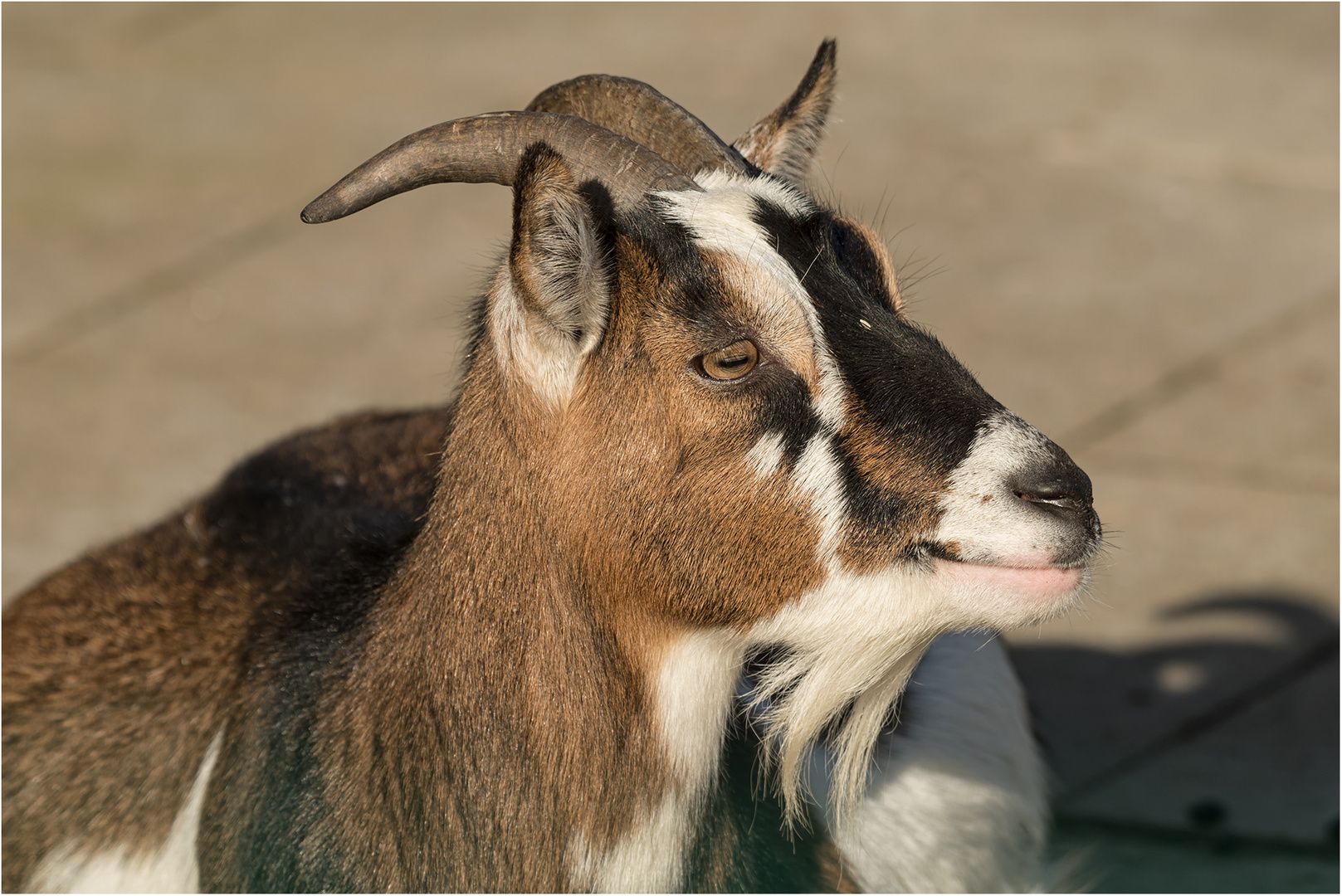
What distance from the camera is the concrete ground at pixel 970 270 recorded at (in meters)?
4.79

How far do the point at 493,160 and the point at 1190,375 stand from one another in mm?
4623

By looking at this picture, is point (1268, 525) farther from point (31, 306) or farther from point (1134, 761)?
point (31, 306)

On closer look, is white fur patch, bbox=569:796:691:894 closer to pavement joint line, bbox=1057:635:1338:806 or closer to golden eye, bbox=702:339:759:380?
golden eye, bbox=702:339:759:380

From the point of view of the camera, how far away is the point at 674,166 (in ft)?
9.24

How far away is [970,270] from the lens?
729 cm

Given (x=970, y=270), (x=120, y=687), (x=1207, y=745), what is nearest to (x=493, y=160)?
(x=120, y=687)

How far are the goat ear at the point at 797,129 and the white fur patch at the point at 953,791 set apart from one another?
1363 millimetres

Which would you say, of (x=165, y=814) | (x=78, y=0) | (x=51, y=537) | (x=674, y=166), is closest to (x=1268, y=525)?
(x=674, y=166)

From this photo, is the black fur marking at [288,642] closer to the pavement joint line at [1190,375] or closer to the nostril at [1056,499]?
the nostril at [1056,499]

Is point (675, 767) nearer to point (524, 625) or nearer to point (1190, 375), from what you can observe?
point (524, 625)

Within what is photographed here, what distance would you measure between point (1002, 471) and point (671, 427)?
0.61 meters

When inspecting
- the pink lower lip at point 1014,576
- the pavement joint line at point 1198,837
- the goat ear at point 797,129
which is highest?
the goat ear at point 797,129

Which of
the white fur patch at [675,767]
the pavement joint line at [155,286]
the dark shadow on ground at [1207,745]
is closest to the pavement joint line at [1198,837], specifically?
the dark shadow on ground at [1207,745]

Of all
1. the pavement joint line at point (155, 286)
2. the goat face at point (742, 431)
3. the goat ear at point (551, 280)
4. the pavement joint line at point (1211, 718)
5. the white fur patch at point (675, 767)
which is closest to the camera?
the goat ear at point (551, 280)
